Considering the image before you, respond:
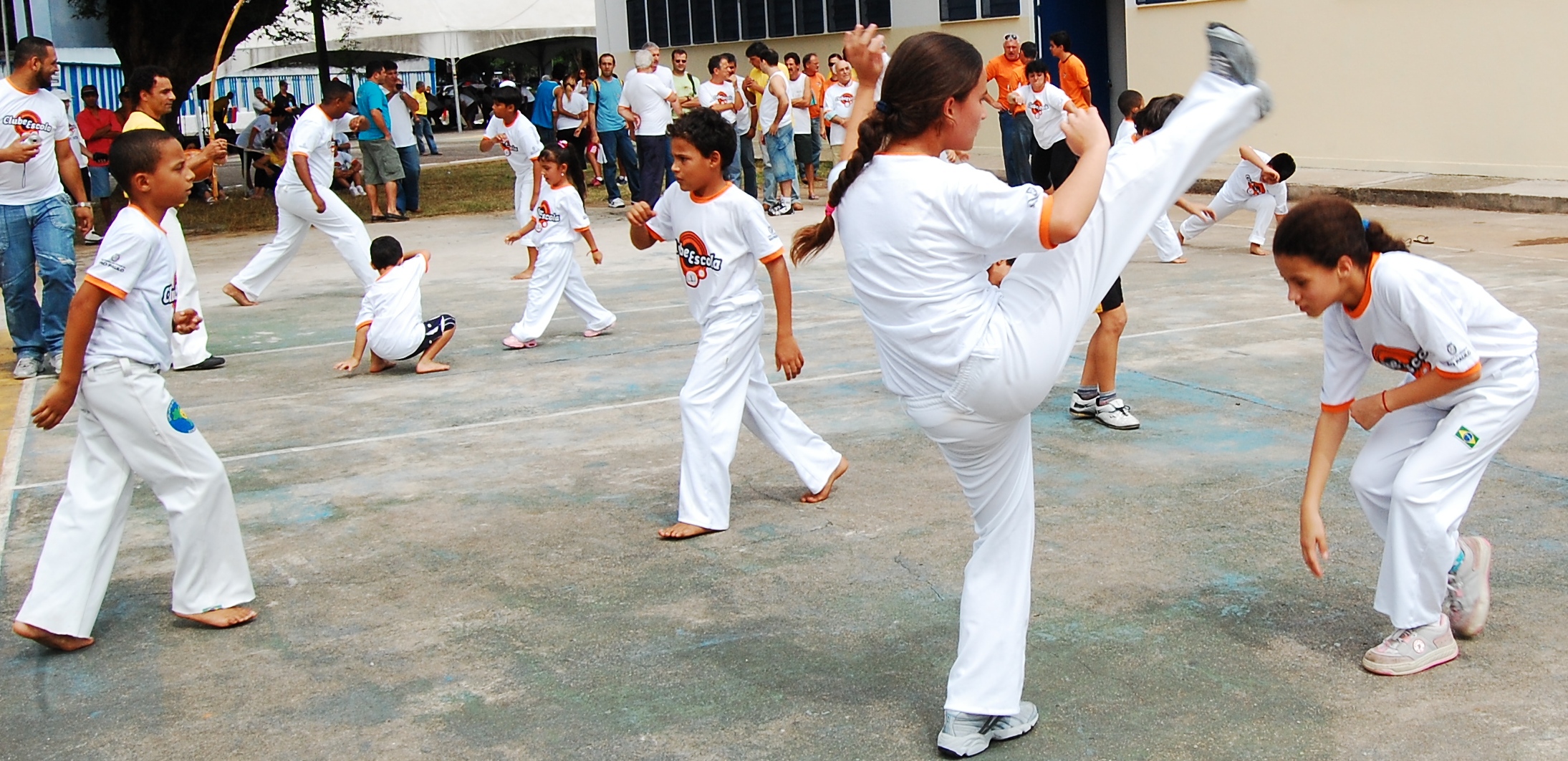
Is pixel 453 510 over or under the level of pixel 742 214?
under

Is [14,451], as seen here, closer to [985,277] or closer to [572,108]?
[985,277]

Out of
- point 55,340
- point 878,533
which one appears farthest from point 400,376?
point 878,533

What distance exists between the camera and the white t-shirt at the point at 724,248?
18.3 ft

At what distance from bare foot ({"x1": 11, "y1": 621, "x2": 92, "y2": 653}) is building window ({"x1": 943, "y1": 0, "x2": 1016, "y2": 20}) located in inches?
747

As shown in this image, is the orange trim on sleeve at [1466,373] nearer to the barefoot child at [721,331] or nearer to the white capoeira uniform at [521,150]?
the barefoot child at [721,331]

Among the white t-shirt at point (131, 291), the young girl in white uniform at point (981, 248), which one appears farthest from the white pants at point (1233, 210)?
the white t-shirt at point (131, 291)

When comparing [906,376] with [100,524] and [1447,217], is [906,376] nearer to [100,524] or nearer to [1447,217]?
[100,524]

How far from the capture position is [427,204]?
65.4 feet

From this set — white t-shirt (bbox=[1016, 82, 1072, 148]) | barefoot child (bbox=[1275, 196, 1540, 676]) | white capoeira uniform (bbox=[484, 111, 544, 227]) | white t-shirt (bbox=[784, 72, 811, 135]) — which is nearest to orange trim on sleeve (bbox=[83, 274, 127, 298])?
barefoot child (bbox=[1275, 196, 1540, 676])

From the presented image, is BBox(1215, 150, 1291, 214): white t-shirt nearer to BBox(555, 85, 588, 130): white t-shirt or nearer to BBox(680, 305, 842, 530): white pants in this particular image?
BBox(680, 305, 842, 530): white pants

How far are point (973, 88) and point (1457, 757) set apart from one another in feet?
6.13

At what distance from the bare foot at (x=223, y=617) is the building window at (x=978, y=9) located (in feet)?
61.2

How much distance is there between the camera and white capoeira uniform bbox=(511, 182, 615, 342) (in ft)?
31.1

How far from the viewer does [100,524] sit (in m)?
4.51
